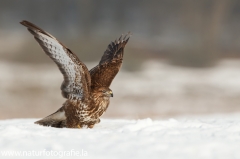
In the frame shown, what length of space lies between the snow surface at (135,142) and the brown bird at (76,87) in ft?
2.57

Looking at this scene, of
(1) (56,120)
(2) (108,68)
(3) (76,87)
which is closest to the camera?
(3) (76,87)

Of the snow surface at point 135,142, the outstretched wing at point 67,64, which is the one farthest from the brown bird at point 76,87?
the snow surface at point 135,142

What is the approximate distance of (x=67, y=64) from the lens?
17.3 feet

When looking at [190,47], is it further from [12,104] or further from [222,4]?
[12,104]

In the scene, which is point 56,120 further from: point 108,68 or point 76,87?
point 108,68

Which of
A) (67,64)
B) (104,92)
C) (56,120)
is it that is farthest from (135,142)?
(56,120)

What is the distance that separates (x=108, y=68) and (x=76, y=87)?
0.81 metres

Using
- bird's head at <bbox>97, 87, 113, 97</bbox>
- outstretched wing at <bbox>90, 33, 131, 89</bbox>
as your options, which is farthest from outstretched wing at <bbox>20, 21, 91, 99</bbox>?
outstretched wing at <bbox>90, 33, 131, 89</bbox>

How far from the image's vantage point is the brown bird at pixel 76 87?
518cm

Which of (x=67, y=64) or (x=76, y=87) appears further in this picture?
(x=76, y=87)

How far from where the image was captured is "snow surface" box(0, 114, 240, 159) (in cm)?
411

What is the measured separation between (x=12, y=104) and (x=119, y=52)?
4381mm

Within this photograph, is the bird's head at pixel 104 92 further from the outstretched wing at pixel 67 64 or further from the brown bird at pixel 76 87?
the outstretched wing at pixel 67 64

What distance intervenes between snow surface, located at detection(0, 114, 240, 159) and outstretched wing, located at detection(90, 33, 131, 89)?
1205 mm
